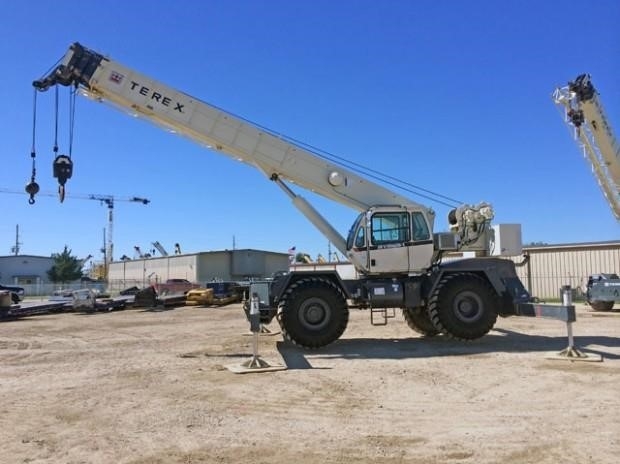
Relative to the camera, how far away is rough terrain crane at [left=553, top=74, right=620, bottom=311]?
21125mm

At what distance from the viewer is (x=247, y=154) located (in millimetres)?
14203

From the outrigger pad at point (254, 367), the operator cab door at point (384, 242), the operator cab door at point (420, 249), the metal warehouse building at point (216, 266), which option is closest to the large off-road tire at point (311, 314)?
the operator cab door at point (384, 242)

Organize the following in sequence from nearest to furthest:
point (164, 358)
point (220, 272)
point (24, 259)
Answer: point (164, 358) < point (220, 272) < point (24, 259)

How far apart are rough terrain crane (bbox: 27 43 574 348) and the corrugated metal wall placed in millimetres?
18041

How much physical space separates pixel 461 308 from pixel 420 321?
183 cm

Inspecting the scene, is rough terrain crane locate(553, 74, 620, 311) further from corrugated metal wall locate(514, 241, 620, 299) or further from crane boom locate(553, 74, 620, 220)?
corrugated metal wall locate(514, 241, 620, 299)

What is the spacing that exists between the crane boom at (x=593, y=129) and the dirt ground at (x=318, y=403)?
10.8 meters

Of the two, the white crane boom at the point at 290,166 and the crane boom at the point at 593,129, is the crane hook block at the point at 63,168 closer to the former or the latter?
the white crane boom at the point at 290,166

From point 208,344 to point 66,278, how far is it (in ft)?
246

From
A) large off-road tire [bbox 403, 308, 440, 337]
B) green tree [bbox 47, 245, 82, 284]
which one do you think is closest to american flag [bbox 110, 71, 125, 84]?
large off-road tire [bbox 403, 308, 440, 337]

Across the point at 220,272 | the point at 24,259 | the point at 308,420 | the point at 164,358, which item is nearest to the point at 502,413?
the point at 308,420

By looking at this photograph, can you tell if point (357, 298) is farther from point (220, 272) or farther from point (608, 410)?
point (220, 272)

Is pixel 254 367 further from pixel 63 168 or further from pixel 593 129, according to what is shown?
pixel 593 129

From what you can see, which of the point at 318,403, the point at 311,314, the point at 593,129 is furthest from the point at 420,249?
the point at 593,129
